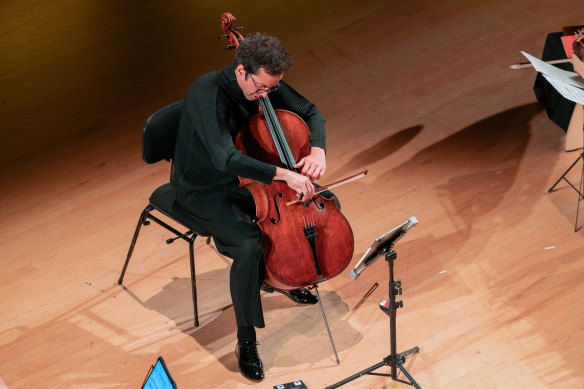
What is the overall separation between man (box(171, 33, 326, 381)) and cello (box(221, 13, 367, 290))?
2.6 inches

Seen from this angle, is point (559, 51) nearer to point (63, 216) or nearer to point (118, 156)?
point (118, 156)

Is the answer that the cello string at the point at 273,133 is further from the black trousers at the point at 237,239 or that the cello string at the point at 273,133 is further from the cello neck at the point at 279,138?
the black trousers at the point at 237,239

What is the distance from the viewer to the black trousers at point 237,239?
8.64 ft

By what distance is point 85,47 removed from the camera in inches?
199

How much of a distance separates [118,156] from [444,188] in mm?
1853

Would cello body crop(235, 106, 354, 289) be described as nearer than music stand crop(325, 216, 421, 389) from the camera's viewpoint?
No

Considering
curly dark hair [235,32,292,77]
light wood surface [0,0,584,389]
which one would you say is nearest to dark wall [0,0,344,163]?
light wood surface [0,0,584,389]

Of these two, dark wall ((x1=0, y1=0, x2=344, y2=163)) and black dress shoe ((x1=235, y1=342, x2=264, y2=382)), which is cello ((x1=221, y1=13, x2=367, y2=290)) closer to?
black dress shoe ((x1=235, y1=342, x2=264, y2=382))

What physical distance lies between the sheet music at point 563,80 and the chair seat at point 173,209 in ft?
4.72

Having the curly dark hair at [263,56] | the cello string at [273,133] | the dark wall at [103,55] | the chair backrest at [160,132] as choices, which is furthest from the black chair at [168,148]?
the dark wall at [103,55]

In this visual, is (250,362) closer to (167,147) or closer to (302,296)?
(302,296)

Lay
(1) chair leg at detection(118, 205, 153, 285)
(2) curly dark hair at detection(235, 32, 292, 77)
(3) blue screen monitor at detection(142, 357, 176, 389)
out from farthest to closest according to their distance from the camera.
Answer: (1) chair leg at detection(118, 205, 153, 285) < (2) curly dark hair at detection(235, 32, 292, 77) < (3) blue screen monitor at detection(142, 357, 176, 389)

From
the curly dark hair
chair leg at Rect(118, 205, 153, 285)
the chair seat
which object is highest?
the curly dark hair

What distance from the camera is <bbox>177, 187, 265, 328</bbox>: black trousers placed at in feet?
8.64
